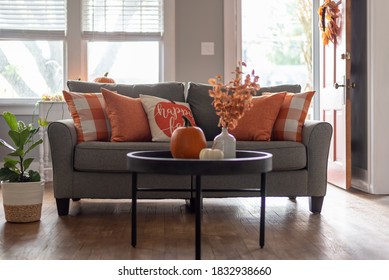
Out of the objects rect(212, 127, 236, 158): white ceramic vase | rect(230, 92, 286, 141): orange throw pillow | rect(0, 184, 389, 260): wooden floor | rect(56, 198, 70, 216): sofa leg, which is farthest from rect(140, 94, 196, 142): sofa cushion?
rect(212, 127, 236, 158): white ceramic vase

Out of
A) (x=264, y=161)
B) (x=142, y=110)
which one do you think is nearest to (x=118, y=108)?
(x=142, y=110)

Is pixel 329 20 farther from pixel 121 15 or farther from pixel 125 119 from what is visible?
pixel 125 119

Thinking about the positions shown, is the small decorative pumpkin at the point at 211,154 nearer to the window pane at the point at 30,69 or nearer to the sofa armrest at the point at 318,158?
the sofa armrest at the point at 318,158

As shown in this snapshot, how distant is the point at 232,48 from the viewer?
597cm

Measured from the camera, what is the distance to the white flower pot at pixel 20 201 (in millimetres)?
3656

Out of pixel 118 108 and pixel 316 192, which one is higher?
pixel 118 108

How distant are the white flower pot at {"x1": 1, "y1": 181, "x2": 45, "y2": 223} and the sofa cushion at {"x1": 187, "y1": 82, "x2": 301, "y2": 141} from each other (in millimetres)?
1312

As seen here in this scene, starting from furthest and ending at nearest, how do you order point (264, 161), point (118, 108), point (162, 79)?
point (162, 79) < point (118, 108) < point (264, 161)

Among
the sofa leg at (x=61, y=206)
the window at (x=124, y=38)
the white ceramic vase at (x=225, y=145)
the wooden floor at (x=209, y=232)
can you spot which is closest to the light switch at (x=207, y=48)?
the window at (x=124, y=38)

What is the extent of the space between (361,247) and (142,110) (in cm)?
→ 187

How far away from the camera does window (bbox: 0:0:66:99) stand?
5.93 meters

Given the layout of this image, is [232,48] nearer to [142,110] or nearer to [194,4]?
[194,4]

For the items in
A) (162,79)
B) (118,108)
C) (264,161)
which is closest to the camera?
(264,161)

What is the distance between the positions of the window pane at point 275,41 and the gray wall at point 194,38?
3.42 m
